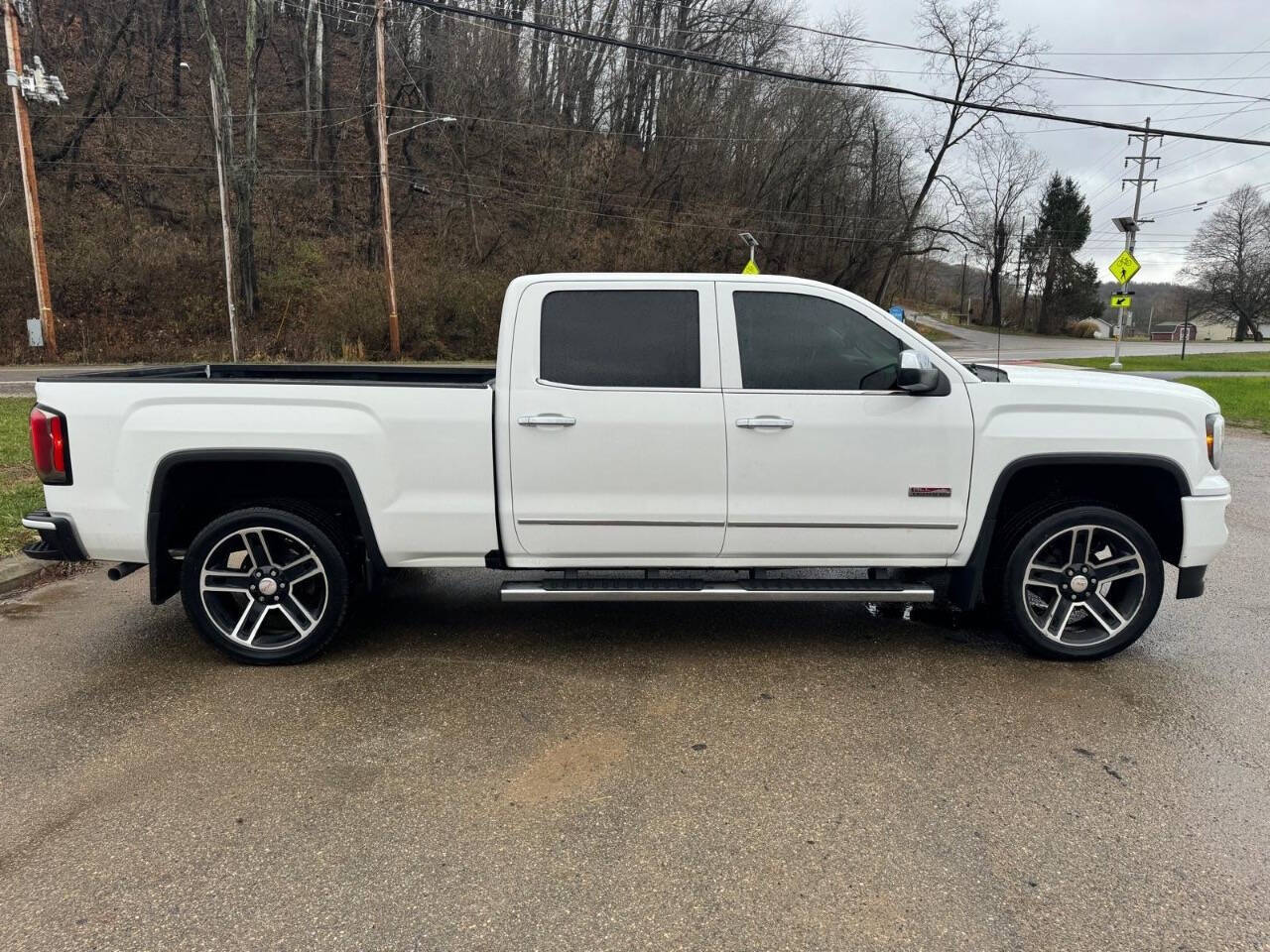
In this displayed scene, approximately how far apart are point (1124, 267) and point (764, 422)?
28285 millimetres

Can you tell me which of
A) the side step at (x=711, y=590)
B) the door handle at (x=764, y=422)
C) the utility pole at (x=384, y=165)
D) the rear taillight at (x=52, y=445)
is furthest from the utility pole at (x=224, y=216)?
the door handle at (x=764, y=422)

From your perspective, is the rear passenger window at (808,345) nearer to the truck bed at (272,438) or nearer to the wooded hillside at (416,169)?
the truck bed at (272,438)

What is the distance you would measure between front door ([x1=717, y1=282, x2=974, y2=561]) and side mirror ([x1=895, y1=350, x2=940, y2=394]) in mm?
109

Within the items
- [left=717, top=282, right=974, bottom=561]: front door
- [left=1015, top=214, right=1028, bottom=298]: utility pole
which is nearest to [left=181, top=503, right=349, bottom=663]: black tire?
[left=717, top=282, right=974, bottom=561]: front door

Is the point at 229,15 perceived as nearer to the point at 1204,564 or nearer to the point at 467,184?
the point at 467,184

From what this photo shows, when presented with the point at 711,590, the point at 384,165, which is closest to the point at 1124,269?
the point at 384,165

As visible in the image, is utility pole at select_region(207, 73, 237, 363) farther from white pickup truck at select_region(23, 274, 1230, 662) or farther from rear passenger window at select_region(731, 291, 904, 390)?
rear passenger window at select_region(731, 291, 904, 390)

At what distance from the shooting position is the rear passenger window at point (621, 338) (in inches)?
168

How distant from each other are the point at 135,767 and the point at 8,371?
23.8 m

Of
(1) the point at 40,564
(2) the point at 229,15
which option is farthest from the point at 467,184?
(1) the point at 40,564

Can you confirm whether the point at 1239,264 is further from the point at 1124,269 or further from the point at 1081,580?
the point at 1081,580

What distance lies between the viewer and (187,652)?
15.1 feet

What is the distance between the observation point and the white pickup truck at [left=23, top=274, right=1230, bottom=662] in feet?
13.6

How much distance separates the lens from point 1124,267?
1065 inches
